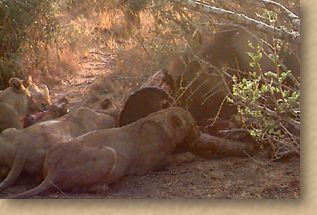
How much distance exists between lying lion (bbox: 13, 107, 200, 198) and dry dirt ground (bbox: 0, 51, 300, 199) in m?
0.06

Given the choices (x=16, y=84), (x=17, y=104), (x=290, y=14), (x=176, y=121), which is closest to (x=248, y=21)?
(x=290, y=14)

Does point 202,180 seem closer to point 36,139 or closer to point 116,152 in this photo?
point 116,152

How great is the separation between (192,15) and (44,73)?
0.84 meters

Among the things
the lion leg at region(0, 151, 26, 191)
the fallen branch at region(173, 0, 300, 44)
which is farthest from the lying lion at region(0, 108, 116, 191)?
the fallen branch at region(173, 0, 300, 44)

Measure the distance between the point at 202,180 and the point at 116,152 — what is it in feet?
1.63

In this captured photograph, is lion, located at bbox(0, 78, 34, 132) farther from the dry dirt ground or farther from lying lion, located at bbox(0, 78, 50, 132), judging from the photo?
the dry dirt ground

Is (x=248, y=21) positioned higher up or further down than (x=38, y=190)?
higher up

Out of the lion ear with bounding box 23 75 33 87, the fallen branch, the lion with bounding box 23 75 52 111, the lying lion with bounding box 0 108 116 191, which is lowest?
the lying lion with bounding box 0 108 116 191

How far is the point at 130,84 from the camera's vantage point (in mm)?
4438

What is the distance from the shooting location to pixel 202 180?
412 centimetres

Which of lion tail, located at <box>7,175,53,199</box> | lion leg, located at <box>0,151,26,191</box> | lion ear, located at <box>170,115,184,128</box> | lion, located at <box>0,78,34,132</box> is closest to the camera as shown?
lion tail, located at <box>7,175,53,199</box>

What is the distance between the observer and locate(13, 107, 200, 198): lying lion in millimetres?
4152

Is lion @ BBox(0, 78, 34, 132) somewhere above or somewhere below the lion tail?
above

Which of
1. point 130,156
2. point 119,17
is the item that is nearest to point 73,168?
point 130,156
